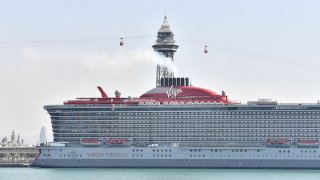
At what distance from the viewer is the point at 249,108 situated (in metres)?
131

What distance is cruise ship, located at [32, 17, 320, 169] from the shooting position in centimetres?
12744

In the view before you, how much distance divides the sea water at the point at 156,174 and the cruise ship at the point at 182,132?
258 cm

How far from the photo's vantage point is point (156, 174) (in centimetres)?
11575

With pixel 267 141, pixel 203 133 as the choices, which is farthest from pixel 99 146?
pixel 267 141

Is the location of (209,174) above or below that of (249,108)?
below

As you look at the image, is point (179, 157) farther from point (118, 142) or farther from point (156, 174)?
point (156, 174)

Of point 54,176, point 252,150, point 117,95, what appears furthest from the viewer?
point 117,95

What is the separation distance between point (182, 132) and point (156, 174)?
16869 mm

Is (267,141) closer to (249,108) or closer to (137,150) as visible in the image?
(249,108)

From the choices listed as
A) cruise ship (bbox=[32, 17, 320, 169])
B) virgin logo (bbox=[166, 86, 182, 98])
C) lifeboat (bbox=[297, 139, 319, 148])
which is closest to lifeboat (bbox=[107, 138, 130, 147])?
cruise ship (bbox=[32, 17, 320, 169])

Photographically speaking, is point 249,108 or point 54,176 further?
point 249,108

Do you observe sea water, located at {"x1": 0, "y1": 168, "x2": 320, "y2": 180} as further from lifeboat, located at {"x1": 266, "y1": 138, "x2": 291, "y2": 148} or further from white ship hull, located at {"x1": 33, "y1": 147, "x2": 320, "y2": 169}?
lifeboat, located at {"x1": 266, "y1": 138, "x2": 291, "y2": 148}

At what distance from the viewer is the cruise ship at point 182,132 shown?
127438mm

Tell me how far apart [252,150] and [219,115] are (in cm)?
726
